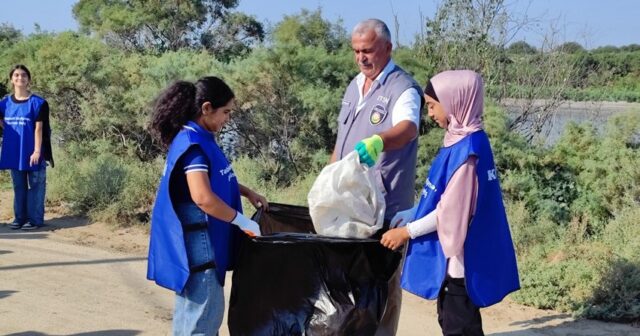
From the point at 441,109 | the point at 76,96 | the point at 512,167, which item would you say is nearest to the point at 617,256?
the point at 512,167

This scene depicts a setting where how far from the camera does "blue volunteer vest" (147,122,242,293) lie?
3156 mm

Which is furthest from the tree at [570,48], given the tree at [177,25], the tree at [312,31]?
the tree at [177,25]

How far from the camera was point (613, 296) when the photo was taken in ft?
16.8

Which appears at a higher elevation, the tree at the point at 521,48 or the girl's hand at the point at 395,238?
the tree at the point at 521,48

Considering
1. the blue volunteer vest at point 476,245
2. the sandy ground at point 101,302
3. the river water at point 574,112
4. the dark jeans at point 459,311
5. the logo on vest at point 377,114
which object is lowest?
the sandy ground at point 101,302

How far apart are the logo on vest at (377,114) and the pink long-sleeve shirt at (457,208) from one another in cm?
68

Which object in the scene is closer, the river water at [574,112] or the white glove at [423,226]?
the white glove at [423,226]

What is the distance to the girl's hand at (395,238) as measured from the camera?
3.27 metres

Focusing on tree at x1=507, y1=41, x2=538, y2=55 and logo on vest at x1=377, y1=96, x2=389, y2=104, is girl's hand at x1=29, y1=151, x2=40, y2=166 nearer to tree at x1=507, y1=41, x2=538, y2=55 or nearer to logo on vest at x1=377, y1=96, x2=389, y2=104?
logo on vest at x1=377, y1=96, x2=389, y2=104

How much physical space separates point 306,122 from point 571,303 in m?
4.42

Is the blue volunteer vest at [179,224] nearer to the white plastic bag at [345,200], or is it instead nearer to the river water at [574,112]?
the white plastic bag at [345,200]

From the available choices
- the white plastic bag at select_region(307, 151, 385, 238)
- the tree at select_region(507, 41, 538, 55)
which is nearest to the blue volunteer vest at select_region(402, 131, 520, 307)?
the white plastic bag at select_region(307, 151, 385, 238)

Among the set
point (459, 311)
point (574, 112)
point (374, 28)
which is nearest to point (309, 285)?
point (459, 311)

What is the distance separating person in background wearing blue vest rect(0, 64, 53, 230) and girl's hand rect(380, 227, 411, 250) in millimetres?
5421
